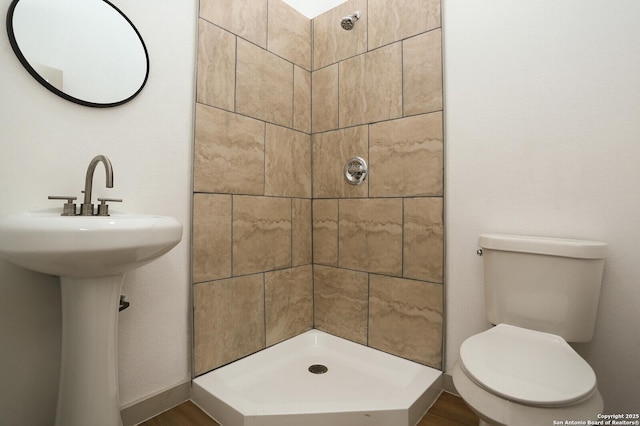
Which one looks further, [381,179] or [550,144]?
[381,179]

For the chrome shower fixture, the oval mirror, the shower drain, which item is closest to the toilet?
the shower drain

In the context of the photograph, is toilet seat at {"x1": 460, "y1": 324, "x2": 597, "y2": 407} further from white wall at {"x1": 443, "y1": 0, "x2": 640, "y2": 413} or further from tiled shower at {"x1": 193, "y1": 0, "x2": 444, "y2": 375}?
tiled shower at {"x1": 193, "y1": 0, "x2": 444, "y2": 375}

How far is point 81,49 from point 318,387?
5.34ft

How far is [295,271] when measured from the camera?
1923 millimetres

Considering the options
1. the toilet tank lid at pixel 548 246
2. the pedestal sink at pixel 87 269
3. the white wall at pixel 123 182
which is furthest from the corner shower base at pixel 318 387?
the toilet tank lid at pixel 548 246

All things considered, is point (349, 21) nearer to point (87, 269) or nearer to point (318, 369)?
point (87, 269)

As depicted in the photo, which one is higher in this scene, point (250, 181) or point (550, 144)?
point (550, 144)

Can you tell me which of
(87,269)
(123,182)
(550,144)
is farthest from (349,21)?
(87,269)

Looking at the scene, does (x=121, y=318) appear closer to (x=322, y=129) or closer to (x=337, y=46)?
(x=322, y=129)

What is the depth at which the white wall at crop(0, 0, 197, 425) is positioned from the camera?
3.38 feet

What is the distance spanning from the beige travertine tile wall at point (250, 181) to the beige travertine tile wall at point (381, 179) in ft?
0.39

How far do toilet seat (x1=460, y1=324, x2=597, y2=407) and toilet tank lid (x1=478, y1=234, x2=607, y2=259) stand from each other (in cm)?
29

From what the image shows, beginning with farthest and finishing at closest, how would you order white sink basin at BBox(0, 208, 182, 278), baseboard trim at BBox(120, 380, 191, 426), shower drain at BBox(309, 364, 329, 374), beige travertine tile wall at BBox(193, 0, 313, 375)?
shower drain at BBox(309, 364, 329, 374) < beige travertine tile wall at BBox(193, 0, 313, 375) < baseboard trim at BBox(120, 380, 191, 426) < white sink basin at BBox(0, 208, 182, 278)

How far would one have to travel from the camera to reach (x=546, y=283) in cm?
118
